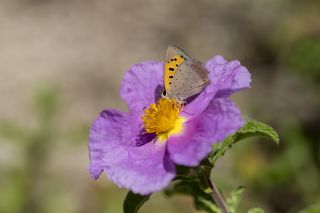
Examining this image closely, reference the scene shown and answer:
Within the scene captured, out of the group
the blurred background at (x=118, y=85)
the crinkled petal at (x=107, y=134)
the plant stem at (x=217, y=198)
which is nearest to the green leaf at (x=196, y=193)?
the plant stem at (x=217, y=198)

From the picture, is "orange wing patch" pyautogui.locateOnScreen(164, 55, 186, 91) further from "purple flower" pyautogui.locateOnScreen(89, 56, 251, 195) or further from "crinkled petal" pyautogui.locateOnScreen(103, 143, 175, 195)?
"crinkled petal" pyautogui.locateOnScreen(103, 143, 175, 195)

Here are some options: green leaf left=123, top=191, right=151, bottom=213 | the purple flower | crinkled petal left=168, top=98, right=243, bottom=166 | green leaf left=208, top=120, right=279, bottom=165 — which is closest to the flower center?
the purple flower

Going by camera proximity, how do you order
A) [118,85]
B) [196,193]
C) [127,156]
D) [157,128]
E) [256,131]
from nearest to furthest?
[256,131] < [127,156] < [157,128] < [196,193] < [118,85]

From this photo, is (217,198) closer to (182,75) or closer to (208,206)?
(208,206)

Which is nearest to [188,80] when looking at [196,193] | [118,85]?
[196,193]

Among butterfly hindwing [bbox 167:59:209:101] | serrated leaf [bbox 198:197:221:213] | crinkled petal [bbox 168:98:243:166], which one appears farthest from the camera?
serrated leaf [bbox 198:197:221:213]

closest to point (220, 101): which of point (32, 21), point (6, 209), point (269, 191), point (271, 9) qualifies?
point (269, 191)

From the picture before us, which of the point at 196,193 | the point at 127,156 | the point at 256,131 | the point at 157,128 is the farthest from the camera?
the point at 196,193

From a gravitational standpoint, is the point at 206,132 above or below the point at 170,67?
below
